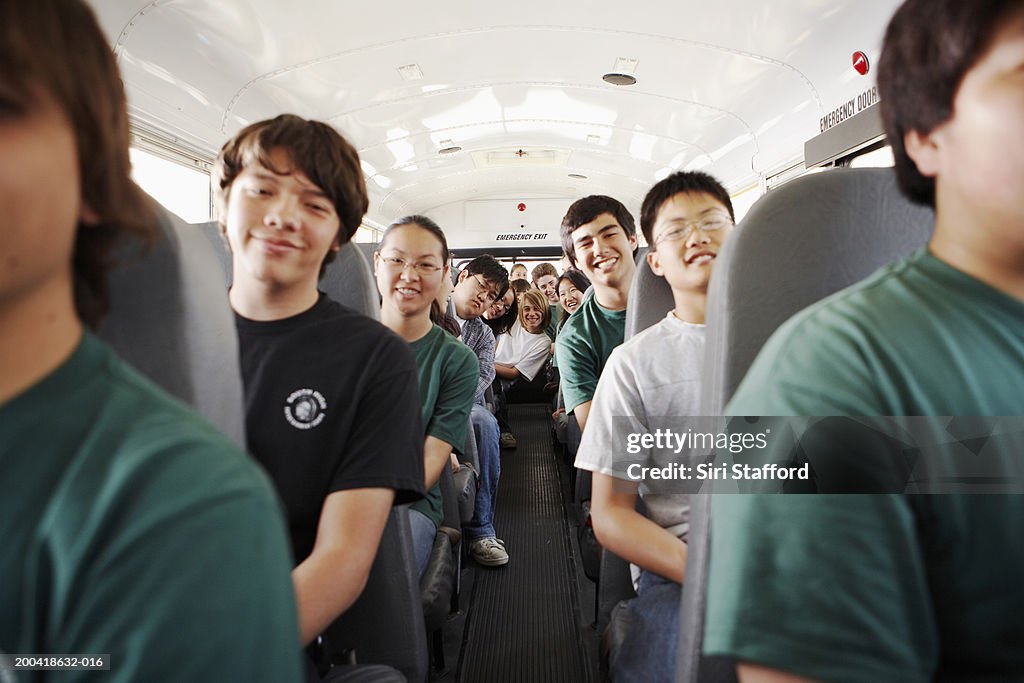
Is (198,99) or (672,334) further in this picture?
(198,99)

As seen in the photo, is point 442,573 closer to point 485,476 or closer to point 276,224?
point 276,224

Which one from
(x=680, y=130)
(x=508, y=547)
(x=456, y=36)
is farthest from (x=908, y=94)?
(x=680, y=130)

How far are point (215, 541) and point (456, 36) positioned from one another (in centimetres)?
560

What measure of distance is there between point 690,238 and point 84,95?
4.98 ft

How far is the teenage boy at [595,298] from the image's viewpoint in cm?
276

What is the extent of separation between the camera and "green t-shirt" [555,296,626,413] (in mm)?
2734

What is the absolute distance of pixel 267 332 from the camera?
134 cm

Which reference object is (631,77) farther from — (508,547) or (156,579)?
(156,579)

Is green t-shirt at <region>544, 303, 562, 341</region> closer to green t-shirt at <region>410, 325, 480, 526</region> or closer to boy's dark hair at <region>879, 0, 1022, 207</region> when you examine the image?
green t-shirt at <region>410, 325, 480, 526</region>

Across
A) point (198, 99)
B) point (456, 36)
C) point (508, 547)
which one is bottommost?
point (508, 547)

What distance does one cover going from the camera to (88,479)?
0.51m

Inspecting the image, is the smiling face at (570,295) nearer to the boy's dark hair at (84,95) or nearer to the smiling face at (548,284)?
the smiling face at (548,284)

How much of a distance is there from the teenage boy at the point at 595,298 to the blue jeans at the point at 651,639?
→ 1.25 meters

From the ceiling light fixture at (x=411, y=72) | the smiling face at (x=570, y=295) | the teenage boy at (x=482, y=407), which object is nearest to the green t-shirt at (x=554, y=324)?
the smiling face at (x=570, y=295)
